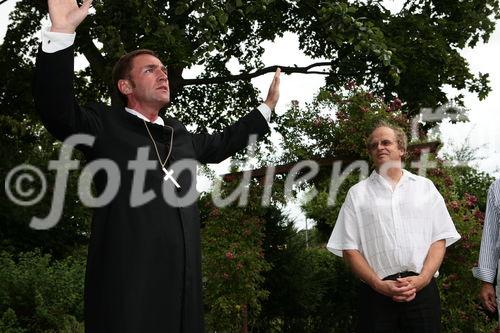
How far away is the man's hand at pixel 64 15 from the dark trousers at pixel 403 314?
2.33 m

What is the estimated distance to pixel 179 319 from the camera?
2.86 metres

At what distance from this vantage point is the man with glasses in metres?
3.84

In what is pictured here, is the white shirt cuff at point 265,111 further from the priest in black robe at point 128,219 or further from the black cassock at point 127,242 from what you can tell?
the black cassock at point 127,242

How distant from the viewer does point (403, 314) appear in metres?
3.85

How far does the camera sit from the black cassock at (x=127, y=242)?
2.71 metres

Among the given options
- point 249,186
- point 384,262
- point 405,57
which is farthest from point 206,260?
point 405,57

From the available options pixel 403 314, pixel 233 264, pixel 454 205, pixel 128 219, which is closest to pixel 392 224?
pixel 403 314

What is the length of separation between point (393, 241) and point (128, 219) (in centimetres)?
177

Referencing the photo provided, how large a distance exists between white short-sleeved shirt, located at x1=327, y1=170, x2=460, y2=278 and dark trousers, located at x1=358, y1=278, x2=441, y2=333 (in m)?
0.15

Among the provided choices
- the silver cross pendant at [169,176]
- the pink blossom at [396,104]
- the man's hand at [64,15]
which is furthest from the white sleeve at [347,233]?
the pink blossom at [396,104]

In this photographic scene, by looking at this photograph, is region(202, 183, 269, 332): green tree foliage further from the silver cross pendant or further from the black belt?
the silver cross pendant

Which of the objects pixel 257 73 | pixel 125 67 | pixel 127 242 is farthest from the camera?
pixel 257 73

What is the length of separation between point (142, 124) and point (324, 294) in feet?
22.4

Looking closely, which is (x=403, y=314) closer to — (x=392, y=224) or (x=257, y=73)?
(x=392, y=224)
